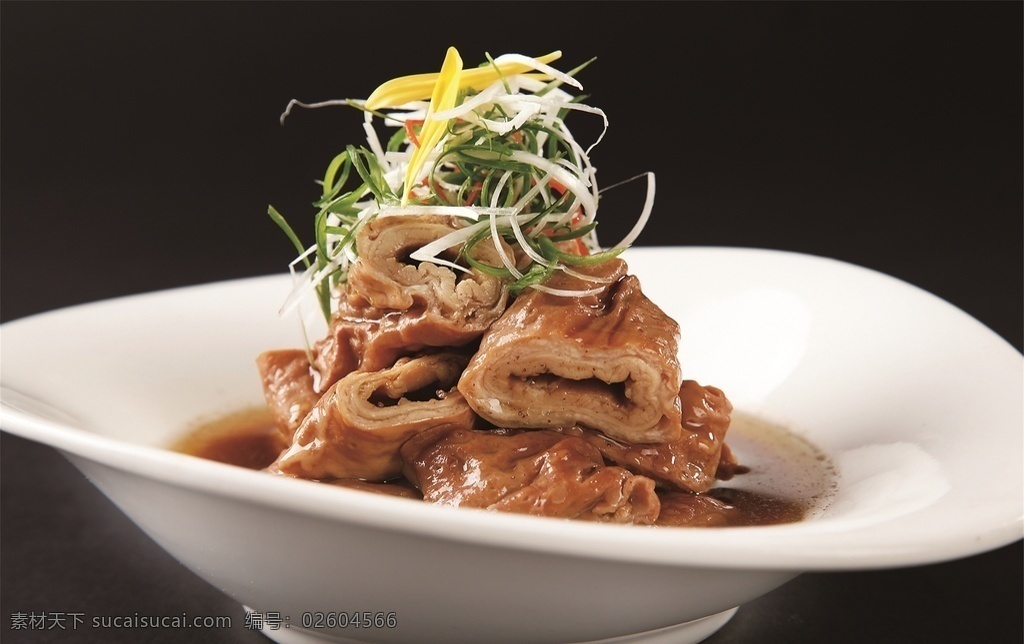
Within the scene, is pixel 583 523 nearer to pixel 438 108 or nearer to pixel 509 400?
pixel 509 400

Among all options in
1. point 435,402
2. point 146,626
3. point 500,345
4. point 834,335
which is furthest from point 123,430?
point 834,335

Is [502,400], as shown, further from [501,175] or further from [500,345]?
[501,175]

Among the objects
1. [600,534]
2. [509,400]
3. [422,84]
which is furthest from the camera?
[422,84]

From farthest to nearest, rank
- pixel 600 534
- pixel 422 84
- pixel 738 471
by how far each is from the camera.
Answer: pixel 738 471 < pixel 422 84 < pixel 600 534

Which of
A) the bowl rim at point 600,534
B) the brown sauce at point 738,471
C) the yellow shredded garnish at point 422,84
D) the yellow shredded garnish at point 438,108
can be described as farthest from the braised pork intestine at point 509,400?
the bowl rim at point 600,534

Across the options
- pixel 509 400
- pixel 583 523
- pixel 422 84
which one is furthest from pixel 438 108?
pixel 583 523

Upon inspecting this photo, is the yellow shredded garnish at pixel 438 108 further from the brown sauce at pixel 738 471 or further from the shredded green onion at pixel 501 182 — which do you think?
the brown sauce at pixel 738 471

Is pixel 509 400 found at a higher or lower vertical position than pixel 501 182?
lower
